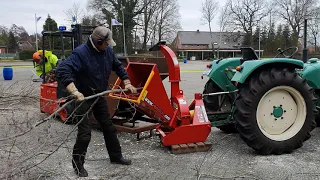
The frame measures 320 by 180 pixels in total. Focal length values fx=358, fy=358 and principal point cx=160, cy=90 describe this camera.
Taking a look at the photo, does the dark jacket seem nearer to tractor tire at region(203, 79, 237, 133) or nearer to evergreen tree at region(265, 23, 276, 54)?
tractor tire at region(203, 79, 237, 133)

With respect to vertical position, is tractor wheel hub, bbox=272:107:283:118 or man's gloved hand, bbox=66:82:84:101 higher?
man's gloved hand, bbox=66:82:84:101

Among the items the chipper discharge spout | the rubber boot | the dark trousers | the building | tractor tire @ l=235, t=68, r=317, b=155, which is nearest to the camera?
the rubber boot

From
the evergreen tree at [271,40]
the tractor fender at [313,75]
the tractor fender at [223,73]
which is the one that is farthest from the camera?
the evergreen tree at [271,40]

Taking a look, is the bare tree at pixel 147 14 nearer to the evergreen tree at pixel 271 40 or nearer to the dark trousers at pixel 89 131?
the evergreen tree at pixel 271 40

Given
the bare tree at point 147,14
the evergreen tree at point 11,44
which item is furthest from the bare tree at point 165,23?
the evergreen tree at point 11,44

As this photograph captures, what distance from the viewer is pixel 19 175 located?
370cm

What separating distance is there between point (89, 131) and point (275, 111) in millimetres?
2506

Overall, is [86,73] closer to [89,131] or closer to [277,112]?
[89,131]

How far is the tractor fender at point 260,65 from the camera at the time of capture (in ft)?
15.2

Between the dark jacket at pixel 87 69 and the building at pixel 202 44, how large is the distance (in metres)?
57.9

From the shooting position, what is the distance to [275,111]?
488cm

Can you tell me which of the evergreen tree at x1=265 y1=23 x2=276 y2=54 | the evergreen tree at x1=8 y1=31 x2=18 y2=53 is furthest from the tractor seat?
the evergreen tree at x1=8 y1=31 x2=18 y2=53

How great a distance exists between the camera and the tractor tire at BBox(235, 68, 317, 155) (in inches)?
181

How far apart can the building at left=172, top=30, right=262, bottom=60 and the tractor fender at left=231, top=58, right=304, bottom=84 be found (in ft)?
186
